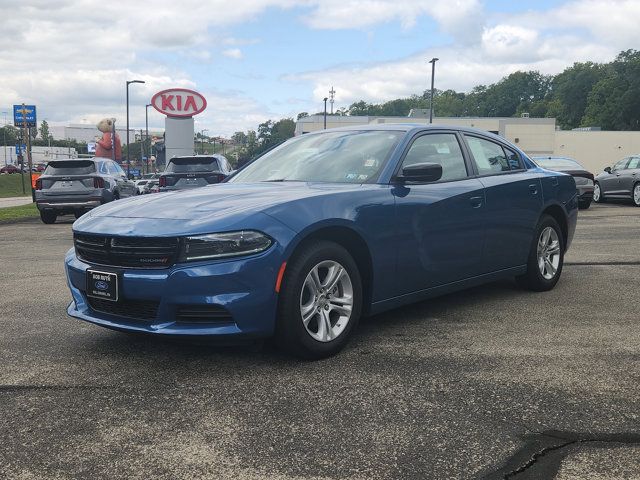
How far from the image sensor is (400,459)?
2.63 metres

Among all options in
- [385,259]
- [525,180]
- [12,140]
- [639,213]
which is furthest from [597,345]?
[12,140]

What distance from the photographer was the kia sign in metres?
30.7

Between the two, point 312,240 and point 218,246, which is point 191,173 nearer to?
point 312,240

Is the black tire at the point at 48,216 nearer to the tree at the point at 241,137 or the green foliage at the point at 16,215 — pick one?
the green foliage at the point at 16,215

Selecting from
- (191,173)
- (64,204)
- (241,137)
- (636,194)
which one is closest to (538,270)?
(191,173)

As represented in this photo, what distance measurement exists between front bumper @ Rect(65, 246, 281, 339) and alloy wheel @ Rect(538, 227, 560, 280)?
3249mm

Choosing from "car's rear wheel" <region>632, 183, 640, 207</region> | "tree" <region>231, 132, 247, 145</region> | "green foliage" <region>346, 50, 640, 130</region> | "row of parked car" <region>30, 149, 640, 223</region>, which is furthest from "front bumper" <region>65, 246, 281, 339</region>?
"tree" <region>231, 132, 247, 145</region>

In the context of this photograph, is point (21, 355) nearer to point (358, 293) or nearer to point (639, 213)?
point (358, 293)

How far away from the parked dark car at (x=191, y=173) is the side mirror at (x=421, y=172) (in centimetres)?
980

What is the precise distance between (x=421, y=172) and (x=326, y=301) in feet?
3.66

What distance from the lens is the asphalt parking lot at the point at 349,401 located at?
261 cm

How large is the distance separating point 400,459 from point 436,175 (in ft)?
7.36

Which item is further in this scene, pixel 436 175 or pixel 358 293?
pixel 436 175

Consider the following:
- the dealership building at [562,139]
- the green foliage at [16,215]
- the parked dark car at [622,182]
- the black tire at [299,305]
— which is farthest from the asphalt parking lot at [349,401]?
the dealership building at [562,139]
